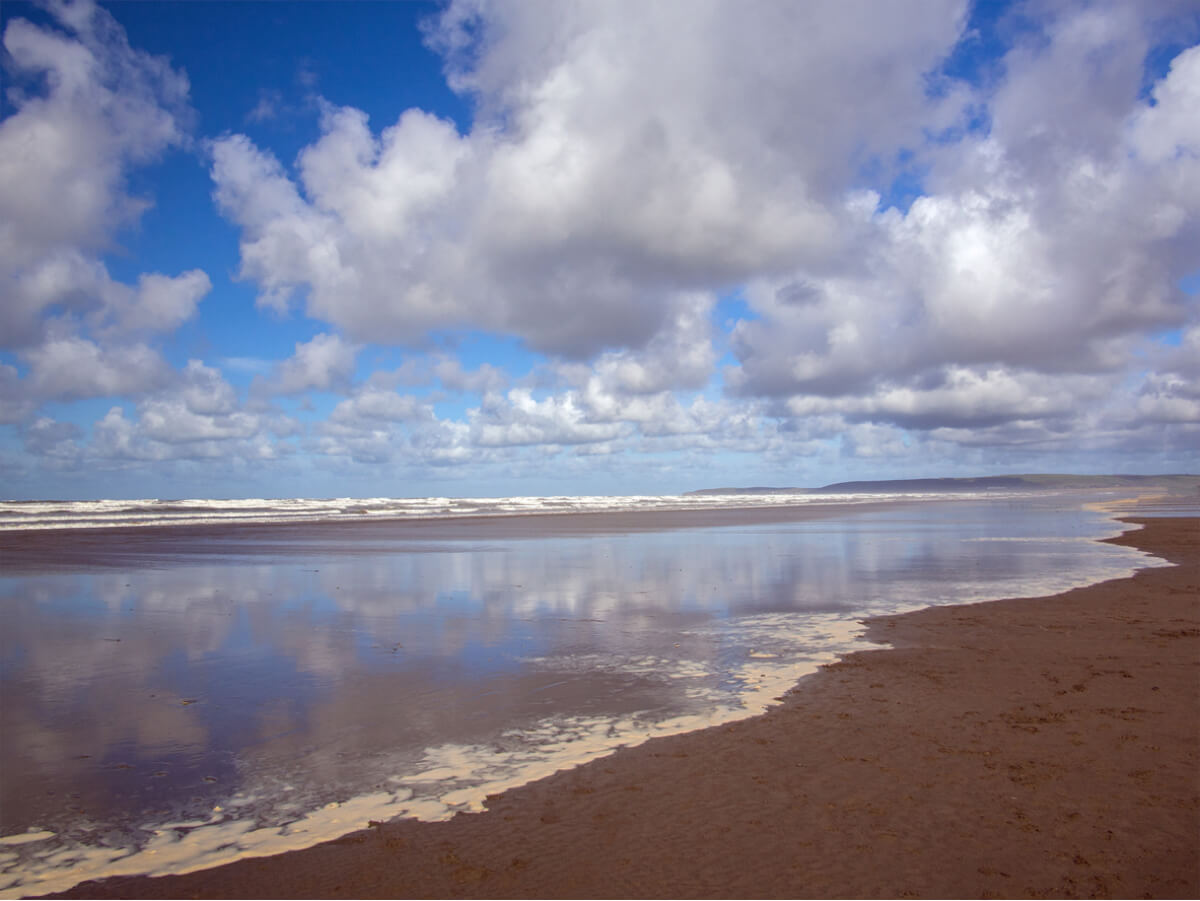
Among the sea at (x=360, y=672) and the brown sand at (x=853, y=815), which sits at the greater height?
the sea at (x=360, y=672)

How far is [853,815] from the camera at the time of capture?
20.8ft

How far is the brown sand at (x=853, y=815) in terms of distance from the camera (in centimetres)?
535

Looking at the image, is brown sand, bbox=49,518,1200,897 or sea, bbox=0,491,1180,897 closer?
brown sand, bbox=49,518,1200,897

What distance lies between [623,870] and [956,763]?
385 cm

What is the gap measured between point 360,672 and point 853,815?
7.79 m

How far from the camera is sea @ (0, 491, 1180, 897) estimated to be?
6.64 metres

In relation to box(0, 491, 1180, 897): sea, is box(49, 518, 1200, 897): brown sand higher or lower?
lower

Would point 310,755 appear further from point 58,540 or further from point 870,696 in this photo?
point 58,540

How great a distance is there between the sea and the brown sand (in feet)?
1.95

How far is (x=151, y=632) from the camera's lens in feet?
47.9

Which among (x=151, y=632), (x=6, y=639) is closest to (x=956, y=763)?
(x=151, y=632)

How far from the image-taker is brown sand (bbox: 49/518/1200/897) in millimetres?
5352

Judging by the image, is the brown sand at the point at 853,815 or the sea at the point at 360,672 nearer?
the brown sand at the point at 853,815

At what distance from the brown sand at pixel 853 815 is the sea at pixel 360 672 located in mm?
595
